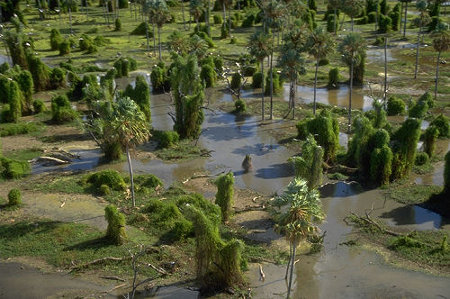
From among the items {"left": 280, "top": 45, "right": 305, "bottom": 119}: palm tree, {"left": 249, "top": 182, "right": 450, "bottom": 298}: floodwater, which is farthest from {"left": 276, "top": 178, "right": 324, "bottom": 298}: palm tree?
{"left": 280, "top": 45, "right": 305, "bottom": 119}: palm tree

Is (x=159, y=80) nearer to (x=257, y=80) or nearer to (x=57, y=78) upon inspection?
(x=257, y=80)

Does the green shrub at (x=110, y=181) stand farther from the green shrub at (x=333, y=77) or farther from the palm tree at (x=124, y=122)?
the green shrub at (x=333, y=77)

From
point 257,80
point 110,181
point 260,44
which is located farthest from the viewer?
point 257,80

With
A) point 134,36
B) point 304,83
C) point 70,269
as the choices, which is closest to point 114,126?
point 70,269

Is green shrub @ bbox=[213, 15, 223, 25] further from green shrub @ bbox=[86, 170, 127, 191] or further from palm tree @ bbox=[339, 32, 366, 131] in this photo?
green shrub @ bbox=[86, 170, 127, 191]

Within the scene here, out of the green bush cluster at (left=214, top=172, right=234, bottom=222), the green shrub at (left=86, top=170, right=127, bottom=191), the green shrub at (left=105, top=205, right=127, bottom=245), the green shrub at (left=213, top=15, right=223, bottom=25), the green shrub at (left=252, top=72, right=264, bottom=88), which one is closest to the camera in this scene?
the green shrub at (left=105, top=205, right=127, bottom=245)

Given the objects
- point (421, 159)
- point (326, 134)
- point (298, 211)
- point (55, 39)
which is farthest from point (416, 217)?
point (55, 39)

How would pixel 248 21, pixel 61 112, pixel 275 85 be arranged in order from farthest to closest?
pixel 248 21, pixel 275 85, pixel 61 112
